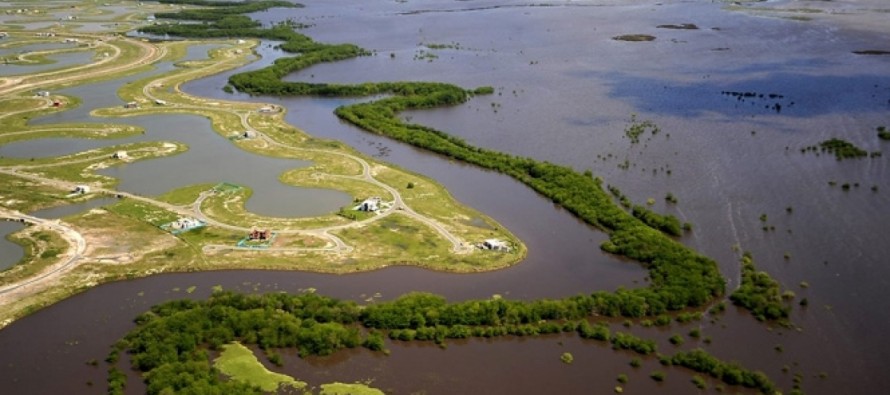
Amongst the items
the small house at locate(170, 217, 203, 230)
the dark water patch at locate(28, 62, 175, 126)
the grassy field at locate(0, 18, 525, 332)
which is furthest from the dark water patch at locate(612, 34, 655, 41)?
the small house at locate(170, 217, 203, 230)

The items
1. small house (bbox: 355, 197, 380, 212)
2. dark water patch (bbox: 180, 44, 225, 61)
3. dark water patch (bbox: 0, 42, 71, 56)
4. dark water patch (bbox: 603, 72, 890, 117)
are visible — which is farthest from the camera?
dark water patch (bbox: 0, 42, 71, 56)

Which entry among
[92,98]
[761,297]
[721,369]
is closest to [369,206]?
[761,297]

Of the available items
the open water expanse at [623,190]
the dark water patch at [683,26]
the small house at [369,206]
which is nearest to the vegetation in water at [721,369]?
the open water expanse at [623,190]

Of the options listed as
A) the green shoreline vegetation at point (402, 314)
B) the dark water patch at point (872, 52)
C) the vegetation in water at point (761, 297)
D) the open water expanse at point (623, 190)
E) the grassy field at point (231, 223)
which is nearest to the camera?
the green shoreline vegetation at point (402, 314)

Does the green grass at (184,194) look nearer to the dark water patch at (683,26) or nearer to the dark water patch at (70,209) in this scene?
the dark water patch at (70,209)

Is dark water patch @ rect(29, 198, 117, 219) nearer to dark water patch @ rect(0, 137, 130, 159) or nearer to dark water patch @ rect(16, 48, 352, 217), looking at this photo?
dark water patch @ rect(16, 48, 352, 217)

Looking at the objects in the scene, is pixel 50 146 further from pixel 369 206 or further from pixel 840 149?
pixel 840 149
